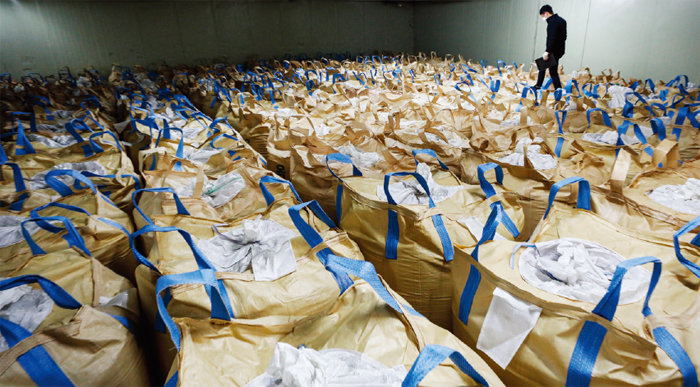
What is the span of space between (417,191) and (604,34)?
223 inches

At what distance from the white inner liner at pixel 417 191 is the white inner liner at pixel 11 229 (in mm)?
1485

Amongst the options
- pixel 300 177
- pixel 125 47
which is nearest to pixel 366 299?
pixel 300 177

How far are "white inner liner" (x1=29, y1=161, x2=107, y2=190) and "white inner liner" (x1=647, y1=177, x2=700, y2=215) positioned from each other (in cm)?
274

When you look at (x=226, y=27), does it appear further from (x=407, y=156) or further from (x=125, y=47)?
(x=407, y=156)

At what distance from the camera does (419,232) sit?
1174mm

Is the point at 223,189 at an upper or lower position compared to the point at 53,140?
lower

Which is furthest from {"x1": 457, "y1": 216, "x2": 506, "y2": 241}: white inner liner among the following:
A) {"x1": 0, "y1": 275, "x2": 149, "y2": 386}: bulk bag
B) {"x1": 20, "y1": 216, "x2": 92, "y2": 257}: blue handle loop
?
{"x1": 20, "y1": 216, "x2": 92, "y2": 257}: blue handle loop

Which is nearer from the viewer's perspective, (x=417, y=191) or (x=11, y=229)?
(x=11, y=229)

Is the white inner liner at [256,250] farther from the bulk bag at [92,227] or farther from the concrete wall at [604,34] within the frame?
the concrete wall at [604,34]

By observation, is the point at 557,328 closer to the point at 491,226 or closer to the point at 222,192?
the point at 491,226

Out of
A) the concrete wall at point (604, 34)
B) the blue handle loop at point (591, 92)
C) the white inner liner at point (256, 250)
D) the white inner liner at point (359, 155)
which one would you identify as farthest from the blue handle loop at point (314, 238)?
the concrete wall at point (604, 34)

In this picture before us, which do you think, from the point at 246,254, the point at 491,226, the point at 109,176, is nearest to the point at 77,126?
the point at 109,176

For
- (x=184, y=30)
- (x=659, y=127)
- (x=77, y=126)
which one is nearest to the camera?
(x=659, y=127)

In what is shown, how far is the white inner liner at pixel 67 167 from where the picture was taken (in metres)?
1.78
